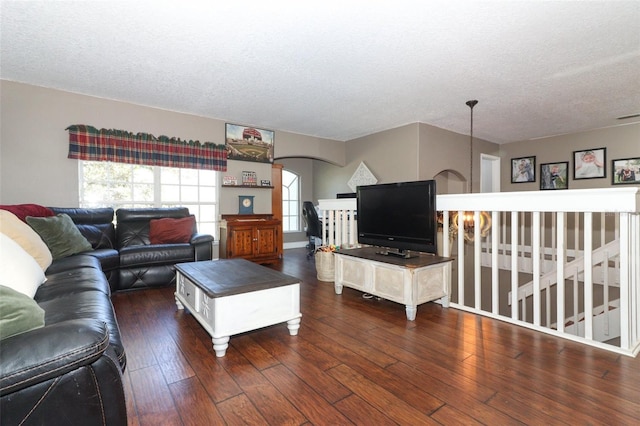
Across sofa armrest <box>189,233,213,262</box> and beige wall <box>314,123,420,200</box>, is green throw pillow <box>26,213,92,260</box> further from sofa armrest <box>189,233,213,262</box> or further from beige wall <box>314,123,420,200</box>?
beige wall <box>314,123,420,200</box>

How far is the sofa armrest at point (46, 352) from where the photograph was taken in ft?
2.59

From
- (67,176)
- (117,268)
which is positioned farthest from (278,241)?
(67,176)

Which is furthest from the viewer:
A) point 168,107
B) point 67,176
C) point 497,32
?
point 168,107

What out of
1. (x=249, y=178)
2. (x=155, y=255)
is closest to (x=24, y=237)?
(x=155, y=255)

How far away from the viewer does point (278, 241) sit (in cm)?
543

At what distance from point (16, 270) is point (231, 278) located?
1.18 meters

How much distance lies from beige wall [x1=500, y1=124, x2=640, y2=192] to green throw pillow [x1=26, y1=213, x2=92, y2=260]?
7651mm

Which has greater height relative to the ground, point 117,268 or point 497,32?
point 497,32

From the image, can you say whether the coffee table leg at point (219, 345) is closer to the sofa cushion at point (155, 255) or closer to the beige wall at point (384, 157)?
the sofa cushion at point (155, 255)

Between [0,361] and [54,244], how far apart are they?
2661mm

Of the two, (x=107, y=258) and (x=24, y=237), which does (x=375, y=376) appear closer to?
(x=24, y=237)

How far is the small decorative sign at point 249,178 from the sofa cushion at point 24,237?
10.2ft

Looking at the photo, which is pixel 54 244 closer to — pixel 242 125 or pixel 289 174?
pixel 242 125

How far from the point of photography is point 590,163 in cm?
541
